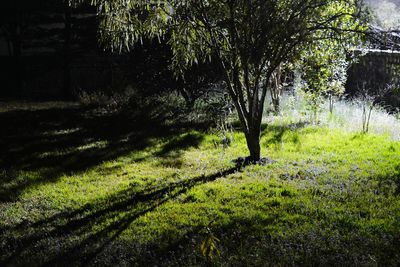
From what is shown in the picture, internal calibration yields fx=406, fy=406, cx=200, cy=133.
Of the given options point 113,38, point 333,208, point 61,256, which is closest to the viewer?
point 61,256

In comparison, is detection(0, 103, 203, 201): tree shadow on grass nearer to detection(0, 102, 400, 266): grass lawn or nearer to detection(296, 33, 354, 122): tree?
detection(0, 102, 400, 266): grass lawn

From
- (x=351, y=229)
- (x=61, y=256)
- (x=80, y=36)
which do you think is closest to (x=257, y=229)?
(x=351, y=229)

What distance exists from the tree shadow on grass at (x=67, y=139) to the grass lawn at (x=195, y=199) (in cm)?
4

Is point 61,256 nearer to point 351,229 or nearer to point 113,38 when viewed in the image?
point 351,229

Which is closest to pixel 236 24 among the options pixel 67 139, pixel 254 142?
pixel 254 142

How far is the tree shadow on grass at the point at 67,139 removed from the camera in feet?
24.4

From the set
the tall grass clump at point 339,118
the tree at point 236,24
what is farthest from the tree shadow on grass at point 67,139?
the tall grass clump at point 339,118

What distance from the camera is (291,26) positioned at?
22.8ft

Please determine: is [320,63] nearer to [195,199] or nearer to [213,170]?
[213,170]

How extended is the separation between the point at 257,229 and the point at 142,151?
14.4ft

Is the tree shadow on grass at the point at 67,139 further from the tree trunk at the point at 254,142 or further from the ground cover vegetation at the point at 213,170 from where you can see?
the tree trunk at the point at 254,142

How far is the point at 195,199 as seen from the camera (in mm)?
5879

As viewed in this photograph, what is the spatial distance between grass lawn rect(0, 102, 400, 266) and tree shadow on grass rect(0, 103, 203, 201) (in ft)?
0.14

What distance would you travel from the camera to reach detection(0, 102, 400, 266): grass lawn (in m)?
4.25
